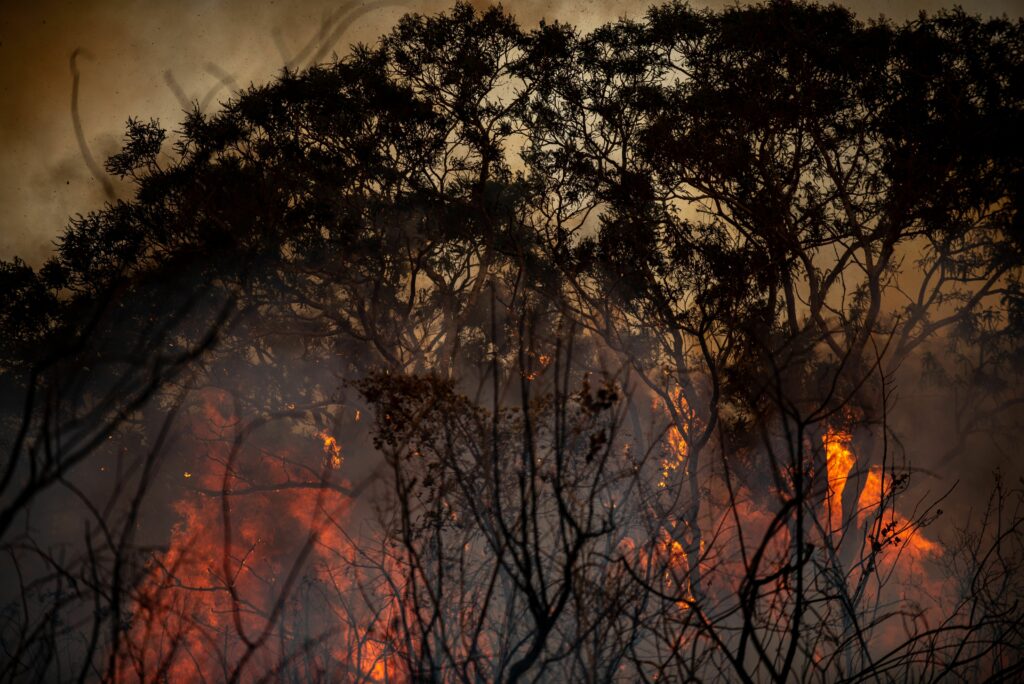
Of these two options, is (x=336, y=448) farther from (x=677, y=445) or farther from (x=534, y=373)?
(x=534, y=373)

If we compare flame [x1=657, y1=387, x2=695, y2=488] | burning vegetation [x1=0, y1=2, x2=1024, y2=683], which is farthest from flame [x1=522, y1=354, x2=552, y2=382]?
flame [x1=657, y1=387, x2=695, y2=488]

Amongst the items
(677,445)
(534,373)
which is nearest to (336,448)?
(677,445)

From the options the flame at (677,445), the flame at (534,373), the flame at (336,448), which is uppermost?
the flame at (336,448)

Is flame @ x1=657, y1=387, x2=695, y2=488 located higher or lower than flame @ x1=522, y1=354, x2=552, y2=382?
higher

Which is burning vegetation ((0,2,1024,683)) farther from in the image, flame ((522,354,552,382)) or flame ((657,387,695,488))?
flame ((522,354,552,382))

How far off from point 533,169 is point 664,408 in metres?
4.94

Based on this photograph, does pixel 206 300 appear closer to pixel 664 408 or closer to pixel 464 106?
pixel 464 106

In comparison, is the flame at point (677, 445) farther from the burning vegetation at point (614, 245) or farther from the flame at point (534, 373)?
the flame at point (534, 373)

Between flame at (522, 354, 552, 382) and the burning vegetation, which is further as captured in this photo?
the burning vegetation

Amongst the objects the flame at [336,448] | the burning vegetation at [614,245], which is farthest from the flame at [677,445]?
the flame at [336,448]

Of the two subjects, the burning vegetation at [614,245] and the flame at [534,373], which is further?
the burning vegetation at [614,245]

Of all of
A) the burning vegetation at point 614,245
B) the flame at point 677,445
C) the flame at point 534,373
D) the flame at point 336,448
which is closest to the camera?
the flame at point 534,373

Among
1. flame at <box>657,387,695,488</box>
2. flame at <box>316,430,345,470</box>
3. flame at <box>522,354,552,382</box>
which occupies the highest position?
flame at <box>316,430,345,470</box>

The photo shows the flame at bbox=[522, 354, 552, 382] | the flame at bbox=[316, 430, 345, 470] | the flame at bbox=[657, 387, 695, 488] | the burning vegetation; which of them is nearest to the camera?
the flame at bbox=[522, 354, 552, 382]
